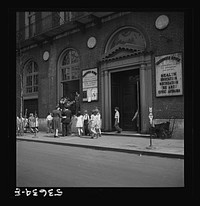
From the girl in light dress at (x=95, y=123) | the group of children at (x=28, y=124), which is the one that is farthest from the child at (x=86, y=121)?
the group of children at (x=28, y=124)

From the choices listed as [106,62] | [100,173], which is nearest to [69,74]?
[106,62]

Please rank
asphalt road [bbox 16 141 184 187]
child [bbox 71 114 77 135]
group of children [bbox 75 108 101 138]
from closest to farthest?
asphalt road [bbox 16 141 184 187]
group of children [bbox 75 108 101 138]
child [bbox 71 114 77 135]

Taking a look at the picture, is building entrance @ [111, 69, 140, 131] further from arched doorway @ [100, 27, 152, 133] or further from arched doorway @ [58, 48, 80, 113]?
arched doorway @ [58, 48, 80, 113]

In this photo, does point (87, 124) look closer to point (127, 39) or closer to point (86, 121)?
point (86, 121)

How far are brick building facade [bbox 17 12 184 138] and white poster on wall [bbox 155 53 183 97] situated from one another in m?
0.05

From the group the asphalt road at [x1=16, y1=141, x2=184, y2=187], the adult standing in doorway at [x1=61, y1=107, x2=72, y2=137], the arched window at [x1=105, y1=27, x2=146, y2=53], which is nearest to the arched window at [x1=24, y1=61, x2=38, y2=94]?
the adult standing in doorway at [x1=61, y1=107, x2=72, y2=137]

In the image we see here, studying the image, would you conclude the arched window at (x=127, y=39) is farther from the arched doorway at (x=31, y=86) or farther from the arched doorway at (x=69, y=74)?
the arched doorway at (x=31, y=86)

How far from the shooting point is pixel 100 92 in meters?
14.3

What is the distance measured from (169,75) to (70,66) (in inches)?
317

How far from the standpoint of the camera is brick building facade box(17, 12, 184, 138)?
37.3 feet

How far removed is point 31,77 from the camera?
1906 centimetres
